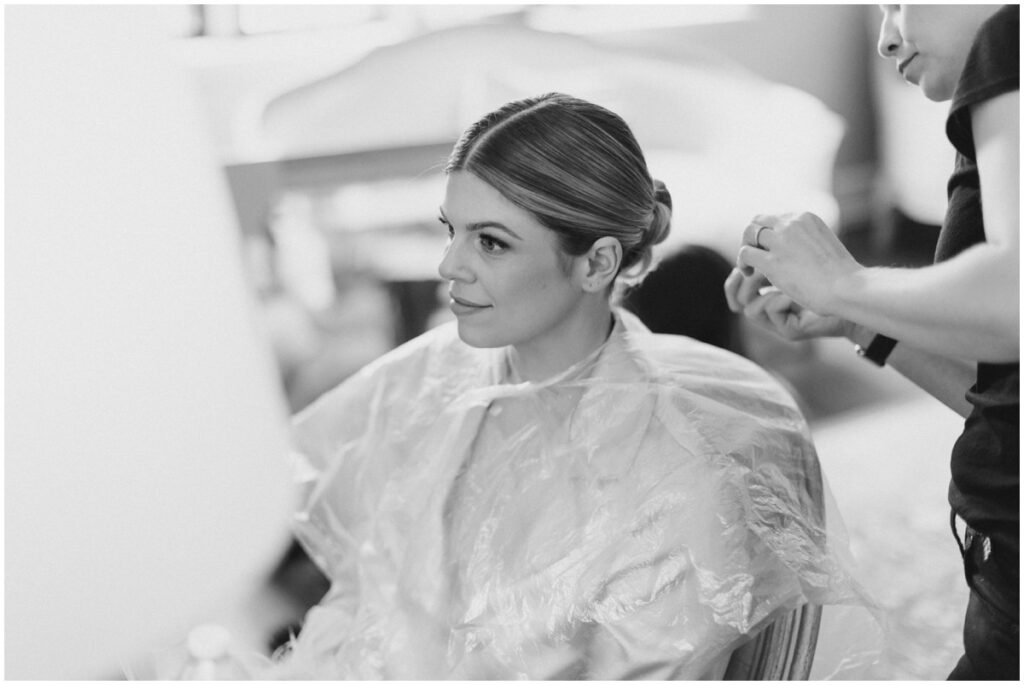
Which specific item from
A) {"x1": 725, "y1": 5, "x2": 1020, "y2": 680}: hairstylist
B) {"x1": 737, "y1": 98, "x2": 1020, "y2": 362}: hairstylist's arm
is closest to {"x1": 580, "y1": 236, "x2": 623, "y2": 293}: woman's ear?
{"x1": 725, "y1": 5, "x2": 1020, "y2": 680}: hairstylist

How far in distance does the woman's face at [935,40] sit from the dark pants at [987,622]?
438 millimetres

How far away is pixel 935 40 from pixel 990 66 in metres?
0.14

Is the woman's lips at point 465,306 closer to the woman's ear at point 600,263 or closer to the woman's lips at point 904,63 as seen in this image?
the woman's ear at point 600,263

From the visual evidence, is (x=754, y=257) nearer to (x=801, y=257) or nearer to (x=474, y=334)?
(x=801, y=257)

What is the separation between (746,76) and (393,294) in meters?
1.73

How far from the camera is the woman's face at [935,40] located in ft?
2.91

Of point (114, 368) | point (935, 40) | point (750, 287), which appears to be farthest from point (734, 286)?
point (114, 368)

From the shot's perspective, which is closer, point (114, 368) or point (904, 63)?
point (904, 63)

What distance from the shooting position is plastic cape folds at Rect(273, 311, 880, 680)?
105 centimetres

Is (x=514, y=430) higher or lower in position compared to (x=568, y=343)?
lower

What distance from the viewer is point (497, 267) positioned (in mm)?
1112

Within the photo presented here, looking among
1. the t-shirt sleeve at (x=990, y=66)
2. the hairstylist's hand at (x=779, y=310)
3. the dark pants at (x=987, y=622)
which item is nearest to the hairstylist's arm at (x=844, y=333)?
the hairstylist's hand at (x=779, y=310)

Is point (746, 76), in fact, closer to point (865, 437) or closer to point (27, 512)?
point (865, 437)

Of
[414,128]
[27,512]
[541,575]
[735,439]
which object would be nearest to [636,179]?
[735,439]
